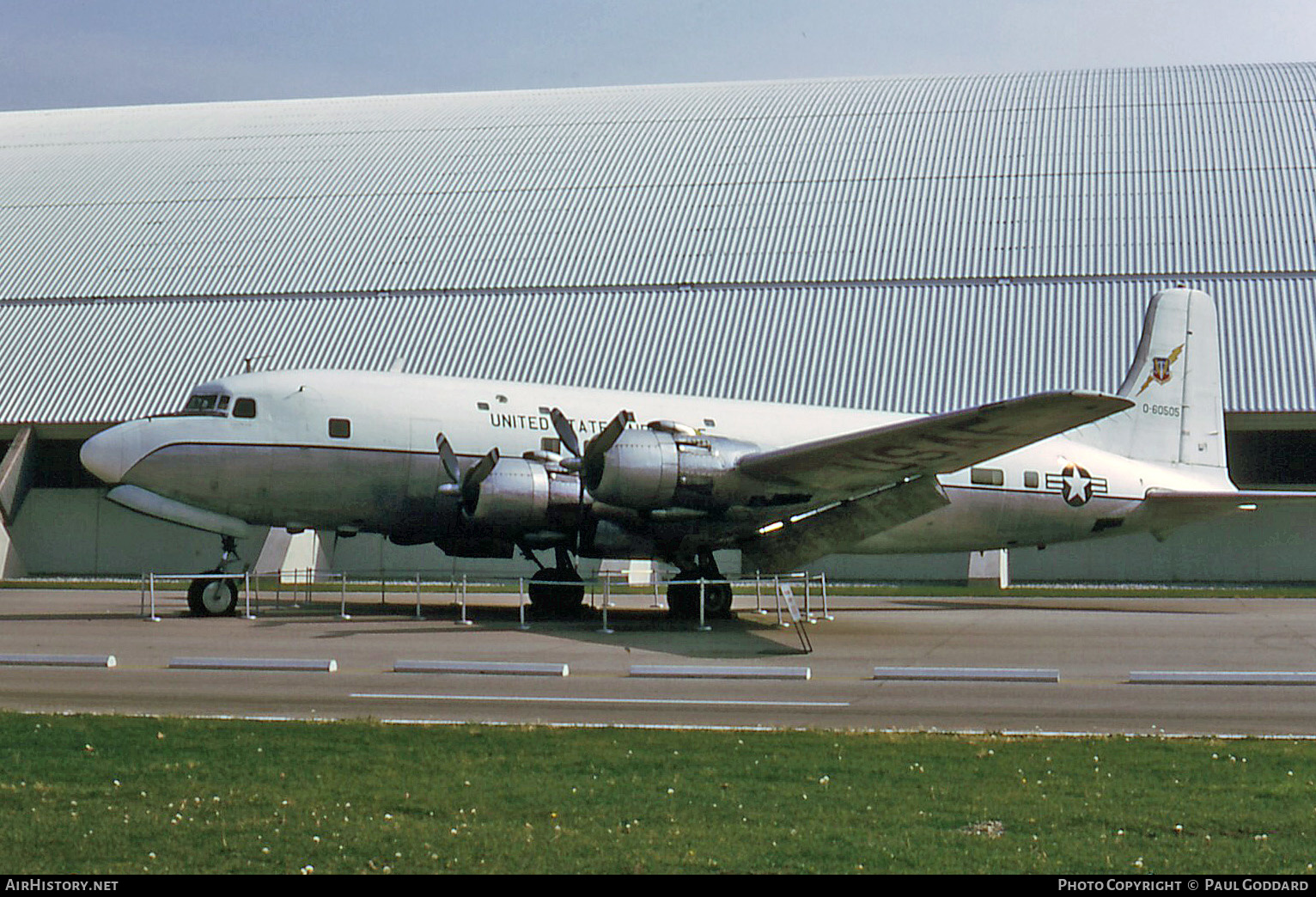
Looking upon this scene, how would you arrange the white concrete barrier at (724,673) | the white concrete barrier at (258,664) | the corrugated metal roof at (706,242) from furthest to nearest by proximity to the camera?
the corrugated metal roof at (706,242)
the white concrete barrier at (258,664)
the white concrete barrier at (724,673)

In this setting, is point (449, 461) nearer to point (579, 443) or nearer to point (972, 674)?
point (579, 443)

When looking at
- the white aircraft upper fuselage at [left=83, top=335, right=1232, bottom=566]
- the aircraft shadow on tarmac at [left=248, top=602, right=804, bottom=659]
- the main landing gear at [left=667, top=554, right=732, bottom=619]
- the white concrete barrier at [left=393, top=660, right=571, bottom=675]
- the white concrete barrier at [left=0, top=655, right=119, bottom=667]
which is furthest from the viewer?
the main landing gear at [left=667, top=554, right=732, bottom=619]

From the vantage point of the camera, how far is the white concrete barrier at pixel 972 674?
1823 cm

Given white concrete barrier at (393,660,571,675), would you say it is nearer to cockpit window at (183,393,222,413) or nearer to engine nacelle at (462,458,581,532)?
engine nacelle at (462,458,581,532)

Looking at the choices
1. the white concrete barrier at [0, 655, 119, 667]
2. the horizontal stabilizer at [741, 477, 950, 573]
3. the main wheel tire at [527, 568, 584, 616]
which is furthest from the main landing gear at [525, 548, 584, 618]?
the white concrete barrier at [0, 655, 119, 667]

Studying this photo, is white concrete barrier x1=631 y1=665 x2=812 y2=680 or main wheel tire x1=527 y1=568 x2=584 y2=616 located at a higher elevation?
main wheel tire x1=527 y1=568 x2=584 y2=616

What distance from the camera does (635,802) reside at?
34.4ft

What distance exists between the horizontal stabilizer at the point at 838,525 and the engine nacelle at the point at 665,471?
2678 mm

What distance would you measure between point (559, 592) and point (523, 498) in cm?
366

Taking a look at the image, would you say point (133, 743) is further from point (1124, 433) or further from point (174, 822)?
point (1124, 433)

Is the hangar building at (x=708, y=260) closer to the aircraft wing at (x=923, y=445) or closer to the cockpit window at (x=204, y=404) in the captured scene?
the cockpit window at (x=204, y=404)

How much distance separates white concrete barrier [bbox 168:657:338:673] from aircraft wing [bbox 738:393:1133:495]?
9530 millimetres

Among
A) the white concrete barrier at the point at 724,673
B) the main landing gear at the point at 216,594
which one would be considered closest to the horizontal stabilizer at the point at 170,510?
the main landing gear at the point at 216,594

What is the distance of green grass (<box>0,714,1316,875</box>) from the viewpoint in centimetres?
877
